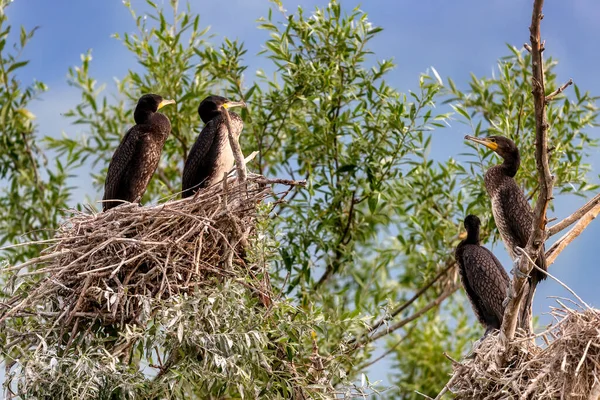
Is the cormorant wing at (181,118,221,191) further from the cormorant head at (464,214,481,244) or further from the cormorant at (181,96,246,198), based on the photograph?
the cormorant head at (464,214,481,244)

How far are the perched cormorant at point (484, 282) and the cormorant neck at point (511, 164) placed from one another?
57 cm

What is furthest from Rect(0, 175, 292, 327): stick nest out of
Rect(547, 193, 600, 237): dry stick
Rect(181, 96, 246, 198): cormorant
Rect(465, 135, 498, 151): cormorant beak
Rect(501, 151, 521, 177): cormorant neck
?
Rect(501, 151, 521, 177): cormorant neck

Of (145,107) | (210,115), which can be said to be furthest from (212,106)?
(145,107)

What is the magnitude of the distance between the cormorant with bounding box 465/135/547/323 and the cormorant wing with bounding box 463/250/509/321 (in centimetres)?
16

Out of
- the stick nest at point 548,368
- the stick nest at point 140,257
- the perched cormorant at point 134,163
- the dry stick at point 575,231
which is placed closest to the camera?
the stick nest at point 548,368

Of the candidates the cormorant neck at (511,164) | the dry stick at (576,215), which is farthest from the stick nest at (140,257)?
the cormorant neck at (511,164)

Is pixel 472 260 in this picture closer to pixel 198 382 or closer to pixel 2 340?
pixel 198 382

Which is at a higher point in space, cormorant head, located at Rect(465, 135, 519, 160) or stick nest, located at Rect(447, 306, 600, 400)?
cormorant head, located at Rect(465, 135, 519, 160)

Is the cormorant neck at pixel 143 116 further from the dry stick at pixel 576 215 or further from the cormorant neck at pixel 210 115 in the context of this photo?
the dry stick at pixel 576 215

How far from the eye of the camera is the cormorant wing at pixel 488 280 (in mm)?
6730

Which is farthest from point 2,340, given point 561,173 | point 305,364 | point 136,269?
point 561,173

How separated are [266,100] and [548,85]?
258 centimetres

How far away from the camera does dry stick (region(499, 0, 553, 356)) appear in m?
4.72

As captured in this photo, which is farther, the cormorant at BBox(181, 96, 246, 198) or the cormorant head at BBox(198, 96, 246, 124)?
the cormorant head at BBox(198, 96, 246, 124)
